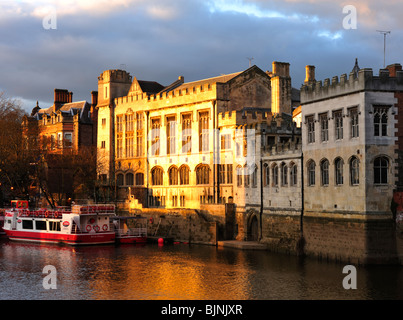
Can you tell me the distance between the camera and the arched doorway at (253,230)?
59.8 meters

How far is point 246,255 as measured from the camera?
52781 mm

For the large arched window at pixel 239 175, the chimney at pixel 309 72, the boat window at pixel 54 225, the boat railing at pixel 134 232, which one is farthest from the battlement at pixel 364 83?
the boat window at pixel 54 225

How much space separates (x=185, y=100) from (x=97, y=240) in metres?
17.8

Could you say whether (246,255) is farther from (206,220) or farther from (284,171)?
(206,220)

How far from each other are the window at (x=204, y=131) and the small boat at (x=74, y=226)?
11344mm

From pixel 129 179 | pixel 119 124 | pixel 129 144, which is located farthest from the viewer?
pixel 119 124

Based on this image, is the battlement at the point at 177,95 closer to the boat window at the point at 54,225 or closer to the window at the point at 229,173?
the window at the point at 229,173

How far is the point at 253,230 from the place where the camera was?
60.4 meters

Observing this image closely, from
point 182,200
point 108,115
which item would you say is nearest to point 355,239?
point 182,200

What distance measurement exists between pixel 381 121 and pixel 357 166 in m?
3.30

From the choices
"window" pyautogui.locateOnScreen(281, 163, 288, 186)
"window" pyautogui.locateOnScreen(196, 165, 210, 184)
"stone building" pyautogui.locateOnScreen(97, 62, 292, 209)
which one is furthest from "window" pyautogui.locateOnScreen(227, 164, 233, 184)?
"window" pyautogui.locateOnScreen(281, 163, 288, 186)

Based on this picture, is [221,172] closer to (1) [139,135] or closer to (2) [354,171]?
(1) [139,135]

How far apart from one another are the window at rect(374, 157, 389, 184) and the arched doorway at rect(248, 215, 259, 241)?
55.7 ft
